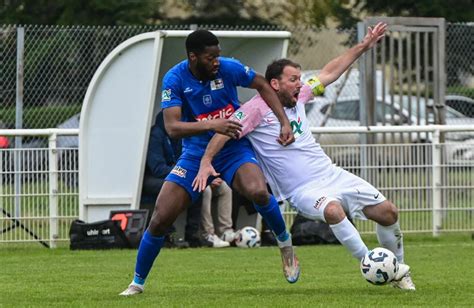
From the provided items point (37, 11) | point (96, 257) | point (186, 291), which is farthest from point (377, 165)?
point (37, 11)

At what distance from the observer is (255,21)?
27.3 m

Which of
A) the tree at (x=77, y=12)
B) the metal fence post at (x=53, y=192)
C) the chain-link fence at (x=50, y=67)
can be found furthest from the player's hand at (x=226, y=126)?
the tree at (x=77, y=12)

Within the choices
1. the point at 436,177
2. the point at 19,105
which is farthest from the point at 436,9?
the point at 19,105

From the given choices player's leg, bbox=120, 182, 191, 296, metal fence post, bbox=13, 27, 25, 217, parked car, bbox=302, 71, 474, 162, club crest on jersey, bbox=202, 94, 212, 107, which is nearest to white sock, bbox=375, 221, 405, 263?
player's leg, bbox=120, 182, 191, 296

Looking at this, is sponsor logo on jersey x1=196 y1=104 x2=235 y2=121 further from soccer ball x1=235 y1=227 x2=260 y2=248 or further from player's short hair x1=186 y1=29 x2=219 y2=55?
soccer ball x1=235 y1=227 x2=260 y2=248

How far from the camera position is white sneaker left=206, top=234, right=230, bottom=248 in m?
15.3

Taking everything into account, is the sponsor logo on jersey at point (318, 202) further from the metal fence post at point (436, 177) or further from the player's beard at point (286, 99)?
the metal fence post at point (436, 177)

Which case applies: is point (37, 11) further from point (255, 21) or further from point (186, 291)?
point (186, 291)

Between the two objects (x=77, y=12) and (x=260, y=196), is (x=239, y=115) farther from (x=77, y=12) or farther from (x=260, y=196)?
(x=77, y=12)

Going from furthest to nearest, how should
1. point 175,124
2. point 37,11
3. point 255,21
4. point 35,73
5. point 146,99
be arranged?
point 255,21, point 37,11, point 35,73, point 146,99, point 175,124

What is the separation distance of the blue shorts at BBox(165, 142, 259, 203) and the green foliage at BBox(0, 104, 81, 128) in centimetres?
649

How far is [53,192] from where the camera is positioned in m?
15.6

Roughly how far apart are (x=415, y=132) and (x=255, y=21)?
11259 mm

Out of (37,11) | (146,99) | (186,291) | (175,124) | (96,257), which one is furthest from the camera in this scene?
(37,11)
